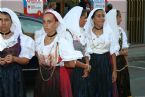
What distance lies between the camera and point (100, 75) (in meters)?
6.65

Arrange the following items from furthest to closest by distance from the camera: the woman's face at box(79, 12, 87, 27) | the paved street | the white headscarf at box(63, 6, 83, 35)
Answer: the paved street, the woman's face at box(79, 12, 87, 27), the white headscarf at box(63, 6, 83, 35)

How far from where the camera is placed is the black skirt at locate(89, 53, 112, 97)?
657 cm

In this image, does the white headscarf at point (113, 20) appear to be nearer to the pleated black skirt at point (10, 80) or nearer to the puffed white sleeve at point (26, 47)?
the puffed white sleeve at point (26, 47)

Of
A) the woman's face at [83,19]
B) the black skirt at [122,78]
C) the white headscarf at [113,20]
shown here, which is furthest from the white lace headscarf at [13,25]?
the black skirt at [122,78]

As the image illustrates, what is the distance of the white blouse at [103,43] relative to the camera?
6.48m

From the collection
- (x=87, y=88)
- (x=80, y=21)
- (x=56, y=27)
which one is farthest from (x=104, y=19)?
(x=56, y=27)

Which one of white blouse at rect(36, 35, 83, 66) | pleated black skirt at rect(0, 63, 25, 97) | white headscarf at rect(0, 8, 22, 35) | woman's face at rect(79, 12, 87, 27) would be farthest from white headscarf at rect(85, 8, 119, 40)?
pleated black skirt at rect(0, 63, 25, 97)

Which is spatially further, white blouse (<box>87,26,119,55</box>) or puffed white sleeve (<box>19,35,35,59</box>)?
white blouse (<box>87,26,119,55</box>)

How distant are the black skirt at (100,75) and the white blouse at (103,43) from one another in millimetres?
77

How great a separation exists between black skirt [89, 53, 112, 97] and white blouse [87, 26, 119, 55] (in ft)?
0.25

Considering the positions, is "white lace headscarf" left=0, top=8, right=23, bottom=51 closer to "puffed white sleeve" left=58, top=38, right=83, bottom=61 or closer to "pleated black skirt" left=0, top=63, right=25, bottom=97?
"pleated black skirt" left=0, top=63, right=25, bottom=97

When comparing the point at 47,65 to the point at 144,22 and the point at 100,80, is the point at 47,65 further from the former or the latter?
the point at 144,22

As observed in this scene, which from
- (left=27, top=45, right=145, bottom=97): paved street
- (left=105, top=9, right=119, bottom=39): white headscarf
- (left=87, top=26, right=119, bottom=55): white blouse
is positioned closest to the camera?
(left=87, top=26, right=119, bottom=55): white blouse

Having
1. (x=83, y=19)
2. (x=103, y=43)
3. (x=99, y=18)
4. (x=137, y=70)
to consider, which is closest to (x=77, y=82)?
(x=103, y=43)
